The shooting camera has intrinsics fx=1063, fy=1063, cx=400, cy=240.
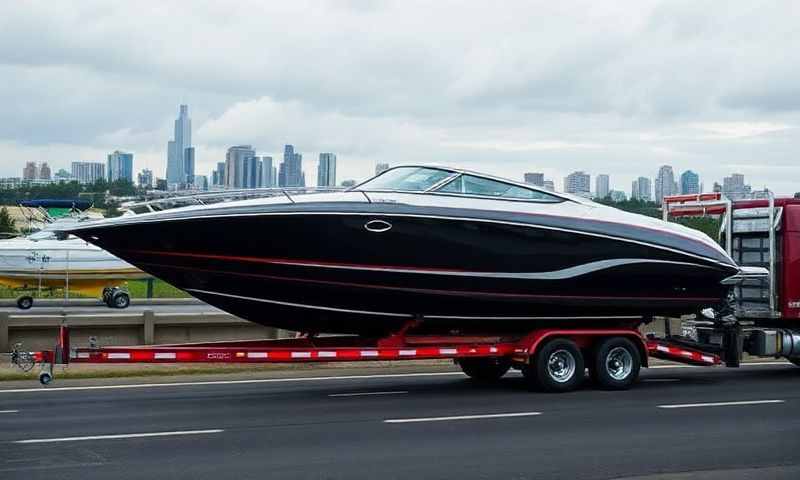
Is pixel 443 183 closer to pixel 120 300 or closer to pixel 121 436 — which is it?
pixel 121 436

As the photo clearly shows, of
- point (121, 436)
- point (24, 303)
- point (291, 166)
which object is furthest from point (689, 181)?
point (121, 436)

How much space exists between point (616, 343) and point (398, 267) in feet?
13.0

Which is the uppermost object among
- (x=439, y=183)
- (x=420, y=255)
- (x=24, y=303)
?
(x=439, y=183)

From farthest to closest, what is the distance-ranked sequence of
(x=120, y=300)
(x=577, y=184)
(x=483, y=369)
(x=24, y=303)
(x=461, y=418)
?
→ 1. (x=120, y=300)
2. (x=24, y=303)
3. (x=577, y=184)
4. (x=483, y=369)
5. (x=461, y=418)

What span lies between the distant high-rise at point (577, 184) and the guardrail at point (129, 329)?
6029mm

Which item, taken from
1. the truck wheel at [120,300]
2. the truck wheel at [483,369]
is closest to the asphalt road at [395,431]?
the truck wheel at [483,369]

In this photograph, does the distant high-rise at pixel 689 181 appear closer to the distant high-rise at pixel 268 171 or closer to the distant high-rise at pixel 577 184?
the distant high-rise at pixel 577 184

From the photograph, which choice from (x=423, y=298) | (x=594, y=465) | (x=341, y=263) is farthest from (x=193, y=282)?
(x=594, y=465)

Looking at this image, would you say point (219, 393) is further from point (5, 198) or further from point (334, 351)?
point (5, 198)

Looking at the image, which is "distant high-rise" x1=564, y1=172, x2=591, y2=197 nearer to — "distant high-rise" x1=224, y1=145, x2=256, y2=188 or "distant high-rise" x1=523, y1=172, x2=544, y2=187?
"distant high-rise" x1=523, y1=172, x2=544, y2=187

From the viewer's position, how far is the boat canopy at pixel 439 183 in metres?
14.8

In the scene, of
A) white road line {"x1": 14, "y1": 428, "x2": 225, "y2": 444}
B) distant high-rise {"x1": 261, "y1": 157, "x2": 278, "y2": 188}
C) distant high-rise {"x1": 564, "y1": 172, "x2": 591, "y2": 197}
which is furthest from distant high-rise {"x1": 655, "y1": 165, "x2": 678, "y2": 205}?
white road line {"x1": 14, "y1": 428, "x2": 225, "y2": 444}

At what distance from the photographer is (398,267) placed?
46.7 feet

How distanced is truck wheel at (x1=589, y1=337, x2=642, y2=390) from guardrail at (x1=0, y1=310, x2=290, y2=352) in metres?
6.44
